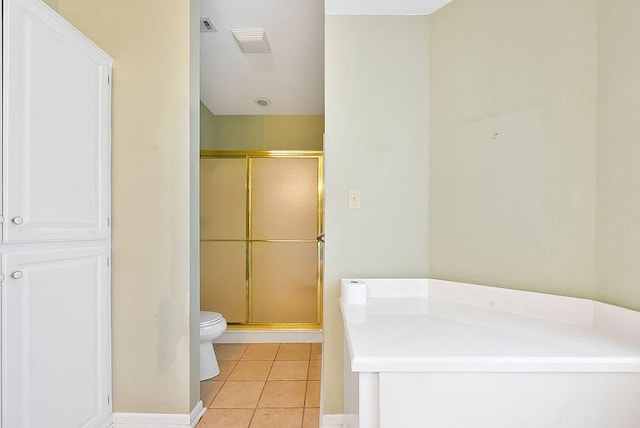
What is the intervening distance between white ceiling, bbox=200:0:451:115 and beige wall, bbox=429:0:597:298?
0.34m

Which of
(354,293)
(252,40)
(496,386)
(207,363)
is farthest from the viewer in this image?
(252,40)

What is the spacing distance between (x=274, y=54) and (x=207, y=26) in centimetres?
55

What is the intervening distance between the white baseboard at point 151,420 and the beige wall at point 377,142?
1.03 m

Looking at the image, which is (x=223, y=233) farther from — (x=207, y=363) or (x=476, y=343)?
(x=476, y=343)

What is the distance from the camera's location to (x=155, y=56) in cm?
173

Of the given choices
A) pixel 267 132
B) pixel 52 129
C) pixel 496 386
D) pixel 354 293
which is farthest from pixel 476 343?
pixel 267 132

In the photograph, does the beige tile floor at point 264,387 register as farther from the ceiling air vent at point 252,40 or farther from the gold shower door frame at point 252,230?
the ceiling air vent at point 252,40

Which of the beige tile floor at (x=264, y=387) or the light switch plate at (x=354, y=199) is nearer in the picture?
the light switch plate at (x=354, y=199)

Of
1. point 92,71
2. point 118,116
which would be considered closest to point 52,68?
point 92,71

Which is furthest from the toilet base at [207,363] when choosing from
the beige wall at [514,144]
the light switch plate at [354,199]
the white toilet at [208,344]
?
the beige wall at [514,144]

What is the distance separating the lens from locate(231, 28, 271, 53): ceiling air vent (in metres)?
2.40

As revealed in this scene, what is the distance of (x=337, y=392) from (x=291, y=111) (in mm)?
2679

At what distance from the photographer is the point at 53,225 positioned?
53.0 inches

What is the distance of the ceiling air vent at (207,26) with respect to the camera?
2279 millimetres
